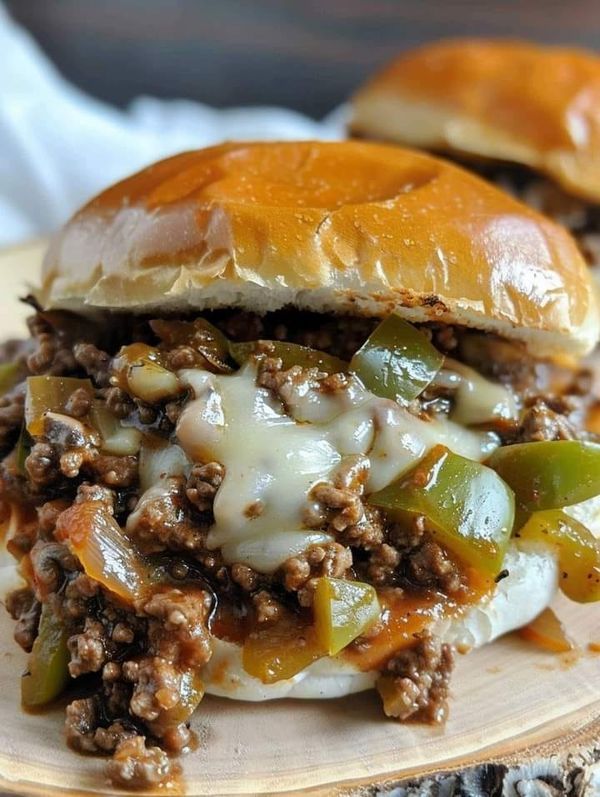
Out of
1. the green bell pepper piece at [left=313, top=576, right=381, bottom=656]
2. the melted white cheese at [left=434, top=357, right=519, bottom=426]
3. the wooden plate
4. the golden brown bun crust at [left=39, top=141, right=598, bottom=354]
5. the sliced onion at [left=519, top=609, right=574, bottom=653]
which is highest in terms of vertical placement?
the golden brown bun crust at [left=39, top=141, right=598, bottom=354]

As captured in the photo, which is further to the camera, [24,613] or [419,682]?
[24,613]

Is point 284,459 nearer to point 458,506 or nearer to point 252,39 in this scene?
point 458,506

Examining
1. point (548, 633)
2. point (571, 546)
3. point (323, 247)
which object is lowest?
point (548, 633)

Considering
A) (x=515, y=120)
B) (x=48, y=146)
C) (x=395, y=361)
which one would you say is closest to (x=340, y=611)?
(x=395, y=361)

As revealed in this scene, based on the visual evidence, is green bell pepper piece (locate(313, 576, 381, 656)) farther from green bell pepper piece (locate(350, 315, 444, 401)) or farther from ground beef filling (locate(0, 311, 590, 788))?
green bell pepper piece (locate(350, 315, 444, 401))

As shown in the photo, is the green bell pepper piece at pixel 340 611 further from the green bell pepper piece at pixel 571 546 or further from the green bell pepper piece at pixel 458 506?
the green bell pepper piece at pixel 571 546

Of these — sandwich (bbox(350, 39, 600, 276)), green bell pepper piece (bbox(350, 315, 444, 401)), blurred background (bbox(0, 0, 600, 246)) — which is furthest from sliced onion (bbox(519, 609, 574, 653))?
blurred background (bbox(0, 0, 600, 246))

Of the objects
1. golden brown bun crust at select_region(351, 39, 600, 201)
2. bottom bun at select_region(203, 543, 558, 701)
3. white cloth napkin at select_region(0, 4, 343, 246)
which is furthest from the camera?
white cloth napkin at select_region(0, 4, 343, 246)
